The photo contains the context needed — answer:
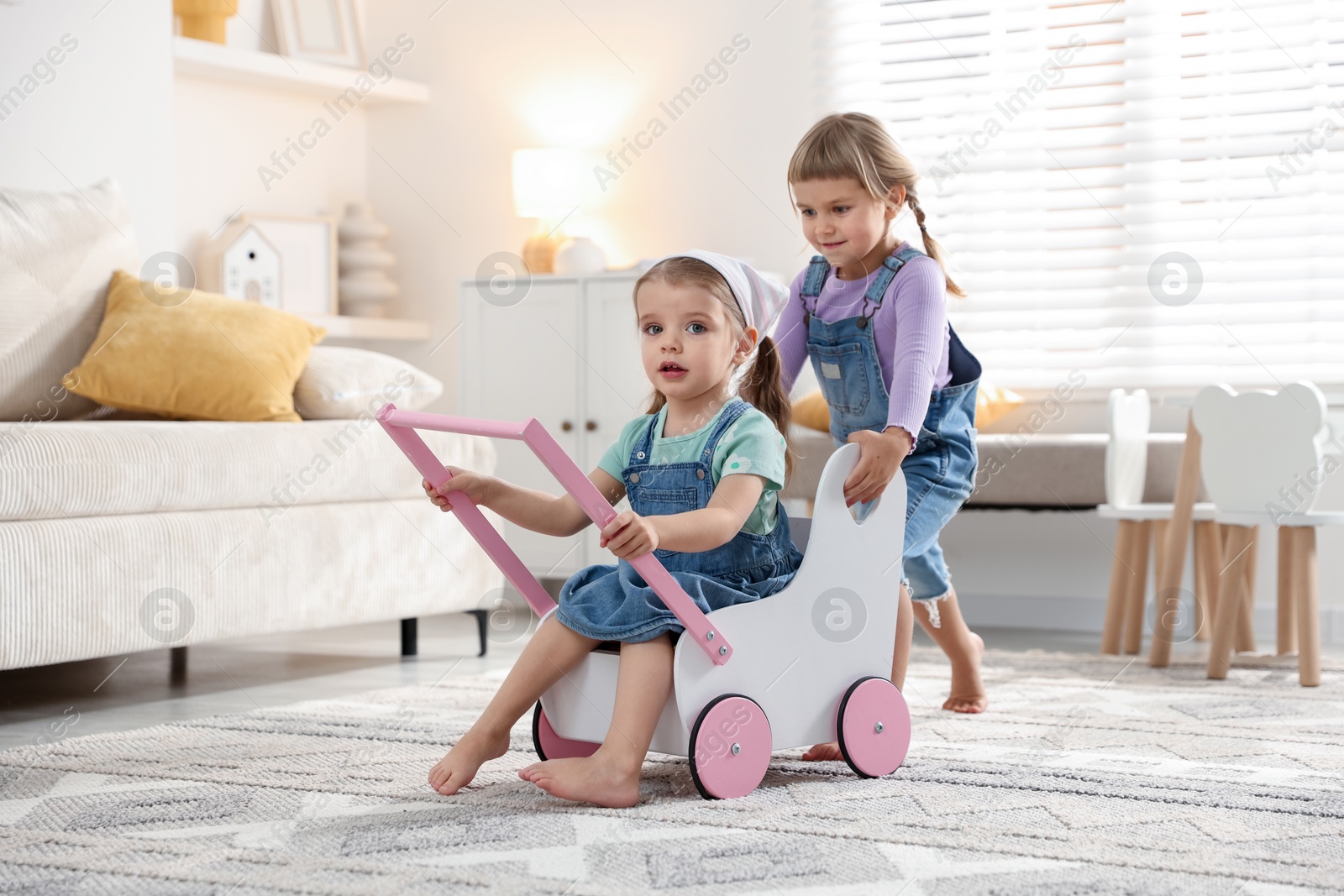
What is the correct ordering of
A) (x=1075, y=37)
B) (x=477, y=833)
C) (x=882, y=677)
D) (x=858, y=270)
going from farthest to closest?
(x=1075, y=37) < (x=858, y=270) < (x=882, y=677) < (x=477, y=833)

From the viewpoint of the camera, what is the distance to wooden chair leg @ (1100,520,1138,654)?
2574 mm

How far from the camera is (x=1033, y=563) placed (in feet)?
10.4

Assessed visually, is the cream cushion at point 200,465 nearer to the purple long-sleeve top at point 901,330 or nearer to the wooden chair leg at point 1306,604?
the purple long-sleeve top at point 901,330

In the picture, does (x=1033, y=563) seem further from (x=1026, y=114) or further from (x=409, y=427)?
(x=409, y=427)

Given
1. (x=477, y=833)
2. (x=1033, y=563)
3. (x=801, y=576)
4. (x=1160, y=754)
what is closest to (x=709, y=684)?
(x=801, y=576)

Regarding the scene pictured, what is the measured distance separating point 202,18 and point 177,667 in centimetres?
178

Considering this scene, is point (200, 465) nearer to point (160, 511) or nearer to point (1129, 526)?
point (160, 511)

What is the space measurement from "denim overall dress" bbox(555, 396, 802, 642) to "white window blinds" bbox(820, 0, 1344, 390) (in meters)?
1.87

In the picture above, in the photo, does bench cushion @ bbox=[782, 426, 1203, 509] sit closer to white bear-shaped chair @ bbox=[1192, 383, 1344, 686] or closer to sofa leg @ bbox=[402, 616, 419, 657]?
white bear-shaped chair @ bbox=[1192, 383, 1344, 686]

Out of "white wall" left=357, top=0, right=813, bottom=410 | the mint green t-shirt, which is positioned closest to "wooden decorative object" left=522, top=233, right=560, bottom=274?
"white wall" left=357, top=0, right=813, bottom=410

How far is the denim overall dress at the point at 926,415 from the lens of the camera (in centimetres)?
169

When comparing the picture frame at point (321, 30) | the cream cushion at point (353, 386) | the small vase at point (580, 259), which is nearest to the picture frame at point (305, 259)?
the picture frame at point (321, 30)

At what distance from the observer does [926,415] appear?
5.56ft

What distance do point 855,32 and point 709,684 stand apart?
2.39m
